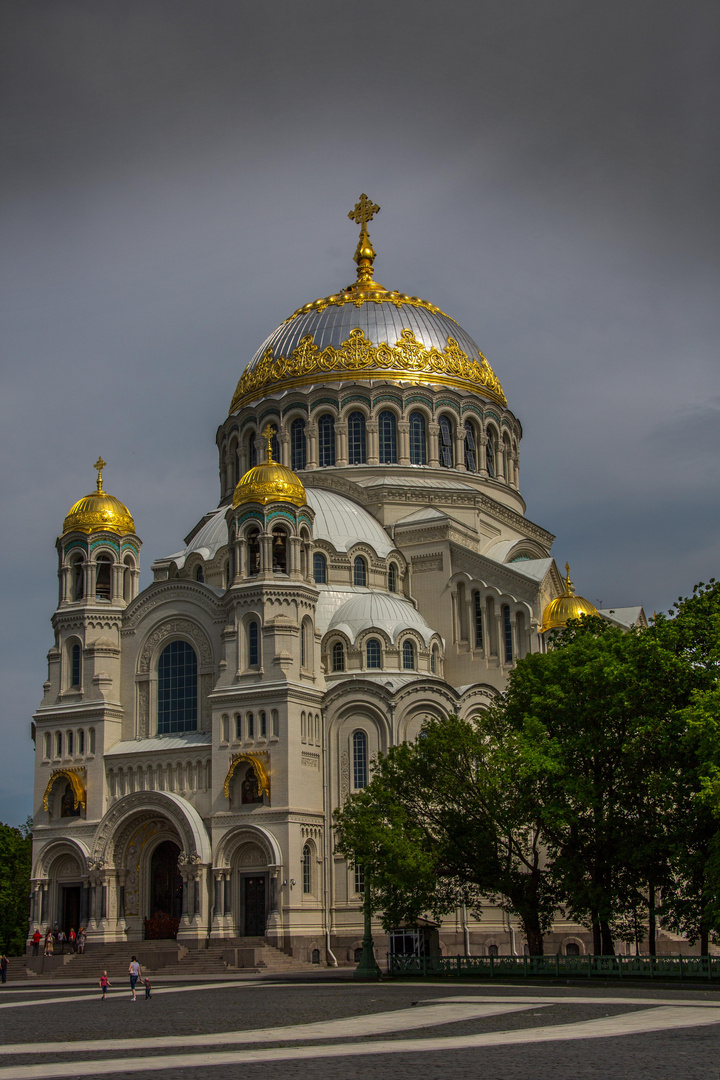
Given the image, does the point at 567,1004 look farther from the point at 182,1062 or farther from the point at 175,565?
the point at 175,565

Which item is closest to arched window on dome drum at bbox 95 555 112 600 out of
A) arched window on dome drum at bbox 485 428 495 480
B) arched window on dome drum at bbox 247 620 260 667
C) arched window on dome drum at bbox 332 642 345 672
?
arched window on dome drum at bbox 247 620 260 667

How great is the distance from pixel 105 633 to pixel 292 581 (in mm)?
7766

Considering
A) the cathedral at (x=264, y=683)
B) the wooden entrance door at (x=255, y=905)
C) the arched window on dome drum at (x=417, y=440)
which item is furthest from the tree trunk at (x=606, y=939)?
the arched window on dome drum at (x=417, y=440)

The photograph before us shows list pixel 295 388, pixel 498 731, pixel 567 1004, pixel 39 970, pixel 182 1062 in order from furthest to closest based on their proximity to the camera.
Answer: pixel 295 388, pixel 39 970, pixel 498 731, pixel 567 1004, pixel 182 1062

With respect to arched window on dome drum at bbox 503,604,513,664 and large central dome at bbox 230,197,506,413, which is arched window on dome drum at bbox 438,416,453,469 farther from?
arched window on dome drum at bbox 503,604,513,664

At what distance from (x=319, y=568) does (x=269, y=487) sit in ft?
18.3

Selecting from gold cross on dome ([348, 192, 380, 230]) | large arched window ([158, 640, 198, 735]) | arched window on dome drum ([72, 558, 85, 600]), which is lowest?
large arched window ([158, 640, 198, 735])

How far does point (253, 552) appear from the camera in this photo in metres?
46.1

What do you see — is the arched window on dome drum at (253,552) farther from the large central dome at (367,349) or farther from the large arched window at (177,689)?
Answer: the large central dome at (367,349)

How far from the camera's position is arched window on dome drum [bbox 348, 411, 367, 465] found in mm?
56781

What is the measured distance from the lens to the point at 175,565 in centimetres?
5294

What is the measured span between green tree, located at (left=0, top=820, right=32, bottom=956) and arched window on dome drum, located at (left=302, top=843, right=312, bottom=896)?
2156 centimetres

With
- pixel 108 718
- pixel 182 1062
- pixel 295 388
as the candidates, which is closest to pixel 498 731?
pixel 108 718

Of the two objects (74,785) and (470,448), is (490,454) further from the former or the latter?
(74,785)
